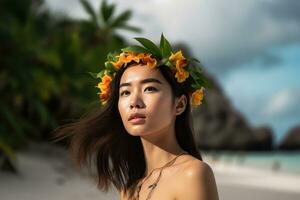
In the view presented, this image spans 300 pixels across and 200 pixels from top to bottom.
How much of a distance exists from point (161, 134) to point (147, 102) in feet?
0.62

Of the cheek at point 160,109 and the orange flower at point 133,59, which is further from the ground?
the orange flower at point 133,59

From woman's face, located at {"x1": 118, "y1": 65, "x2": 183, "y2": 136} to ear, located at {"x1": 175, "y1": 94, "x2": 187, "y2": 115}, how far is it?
0.03 meters

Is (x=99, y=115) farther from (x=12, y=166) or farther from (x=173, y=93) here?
(x=12, y=166)

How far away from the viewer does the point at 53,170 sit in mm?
15891

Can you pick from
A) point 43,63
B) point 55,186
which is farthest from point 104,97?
point 43,63

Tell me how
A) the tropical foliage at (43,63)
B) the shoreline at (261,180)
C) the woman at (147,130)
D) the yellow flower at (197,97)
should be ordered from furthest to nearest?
1. the shoreline at (261,180)
2. the tropical foliage at (43,63)
3. the yellow flower at (197,97)
4. the woman at (147,130)

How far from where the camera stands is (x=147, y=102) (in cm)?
291

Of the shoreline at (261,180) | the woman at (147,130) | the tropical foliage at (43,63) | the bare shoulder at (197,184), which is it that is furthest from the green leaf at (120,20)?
the bare shoulder at (197,184)

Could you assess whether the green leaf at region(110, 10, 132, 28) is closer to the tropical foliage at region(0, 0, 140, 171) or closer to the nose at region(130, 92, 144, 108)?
the tropical foliage at region(0, 0, 140, 171)

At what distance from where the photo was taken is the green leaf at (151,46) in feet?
10.2

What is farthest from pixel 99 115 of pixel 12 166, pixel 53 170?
pixel 53 170

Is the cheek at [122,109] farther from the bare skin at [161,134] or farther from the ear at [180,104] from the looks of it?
the ear at [180,104]

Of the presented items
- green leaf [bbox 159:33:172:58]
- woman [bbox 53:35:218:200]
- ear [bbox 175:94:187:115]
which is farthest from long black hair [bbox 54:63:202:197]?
ear [bbox 175:94:187:115]

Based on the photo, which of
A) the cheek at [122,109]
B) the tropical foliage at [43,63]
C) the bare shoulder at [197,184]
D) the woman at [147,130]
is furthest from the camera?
the tropical foliage at [43,63]
